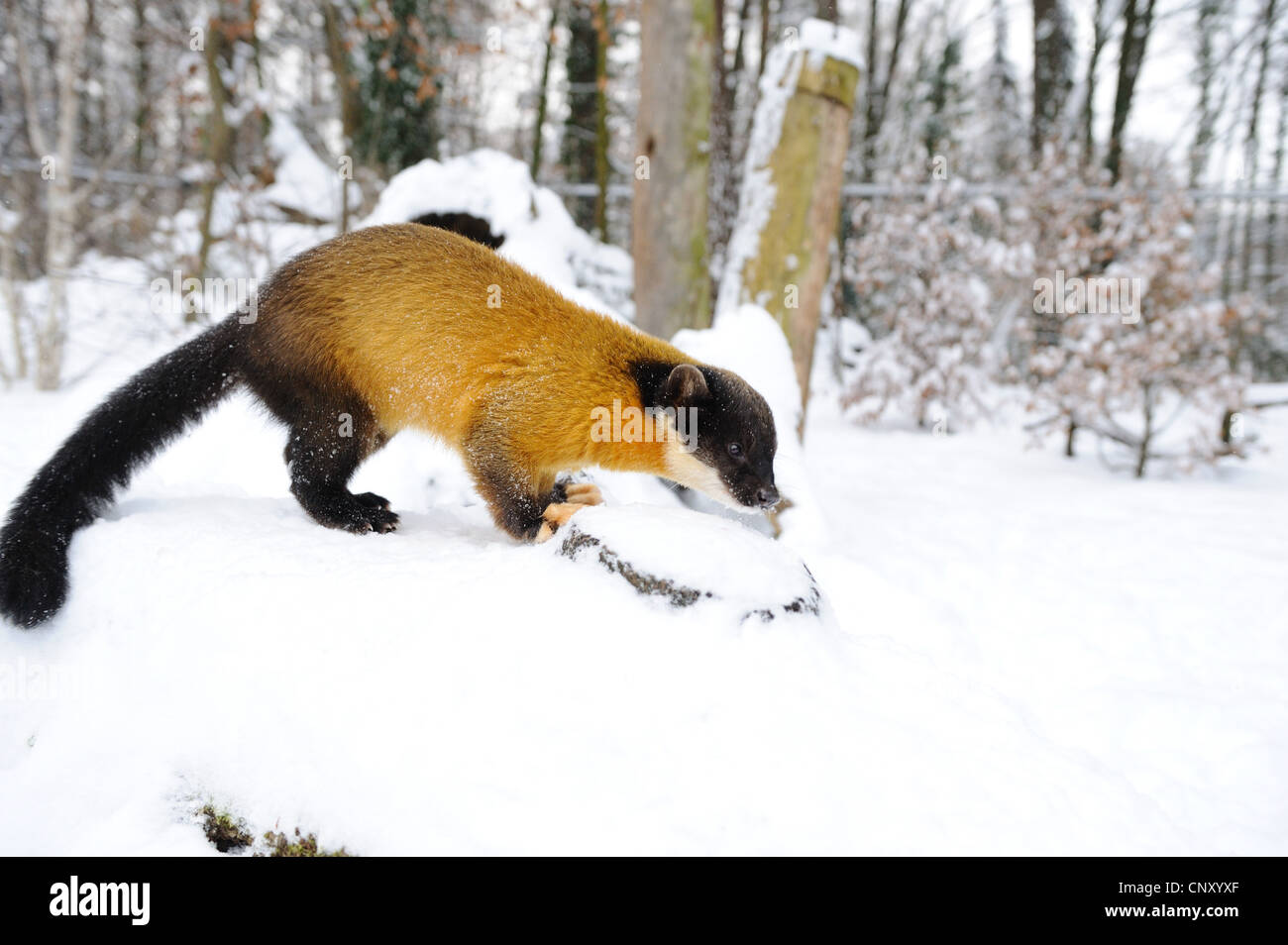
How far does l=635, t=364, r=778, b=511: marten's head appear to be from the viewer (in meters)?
3.16

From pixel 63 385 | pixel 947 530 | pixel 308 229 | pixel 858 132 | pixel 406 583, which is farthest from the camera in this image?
pixel 858 132

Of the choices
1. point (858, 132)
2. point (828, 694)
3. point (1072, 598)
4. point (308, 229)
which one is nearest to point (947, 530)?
point (1072, 598)

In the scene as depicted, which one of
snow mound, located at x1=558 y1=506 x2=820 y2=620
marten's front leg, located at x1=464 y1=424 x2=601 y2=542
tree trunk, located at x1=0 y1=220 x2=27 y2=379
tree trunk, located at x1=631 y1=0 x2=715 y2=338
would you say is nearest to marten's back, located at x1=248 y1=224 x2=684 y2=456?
marten's front leg, located at x1=464 y1=424 x2=601 y2=542

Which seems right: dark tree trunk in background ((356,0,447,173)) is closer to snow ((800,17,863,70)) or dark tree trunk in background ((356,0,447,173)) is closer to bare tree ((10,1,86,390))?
bare tree ((10,1,86,390))

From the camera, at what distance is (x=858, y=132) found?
17.8 m

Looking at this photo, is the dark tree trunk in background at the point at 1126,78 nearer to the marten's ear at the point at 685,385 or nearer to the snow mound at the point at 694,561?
the marten's ear at the point at 685,385

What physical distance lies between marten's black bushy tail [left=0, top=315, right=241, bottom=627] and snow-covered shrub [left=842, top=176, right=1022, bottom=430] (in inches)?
345

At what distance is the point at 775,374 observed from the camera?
551 cm

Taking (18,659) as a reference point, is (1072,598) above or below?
below

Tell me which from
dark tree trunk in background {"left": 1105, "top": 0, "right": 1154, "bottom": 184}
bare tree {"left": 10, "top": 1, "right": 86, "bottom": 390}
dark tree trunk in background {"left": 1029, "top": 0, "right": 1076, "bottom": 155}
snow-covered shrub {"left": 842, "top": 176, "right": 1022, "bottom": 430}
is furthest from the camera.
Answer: dark tree trunk in background {"left": 1029, "top": 0, "right": 1076, "bottom": 155}

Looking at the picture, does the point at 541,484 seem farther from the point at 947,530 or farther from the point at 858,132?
the point at 858,132

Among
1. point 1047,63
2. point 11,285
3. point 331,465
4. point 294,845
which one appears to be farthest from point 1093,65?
point 294,845

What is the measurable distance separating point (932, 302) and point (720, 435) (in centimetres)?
818
